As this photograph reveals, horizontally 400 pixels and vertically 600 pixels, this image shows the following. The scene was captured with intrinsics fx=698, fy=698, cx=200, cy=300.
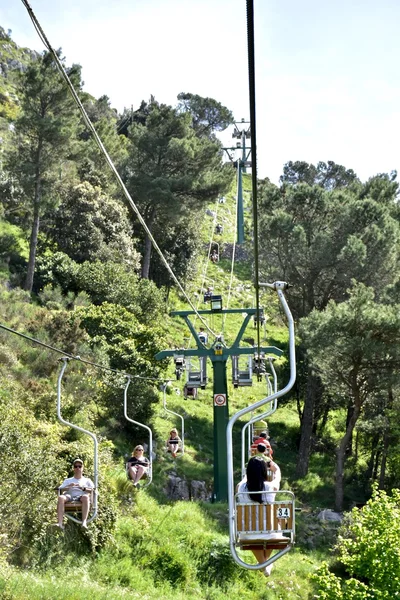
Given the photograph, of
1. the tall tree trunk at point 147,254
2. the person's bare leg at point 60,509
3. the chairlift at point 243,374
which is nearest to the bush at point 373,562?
the chairlift at point 243,374

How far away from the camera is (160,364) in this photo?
2423 centimetres

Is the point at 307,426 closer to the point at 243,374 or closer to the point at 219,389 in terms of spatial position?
the point at 219,389

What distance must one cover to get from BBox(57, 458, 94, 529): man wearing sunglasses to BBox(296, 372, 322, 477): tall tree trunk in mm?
17401

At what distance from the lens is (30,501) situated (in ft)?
48.0

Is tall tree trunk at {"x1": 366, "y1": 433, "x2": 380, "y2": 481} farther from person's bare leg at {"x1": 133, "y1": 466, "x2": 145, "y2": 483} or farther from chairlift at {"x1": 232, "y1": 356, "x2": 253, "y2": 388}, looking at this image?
person's bare leg at {"x1": 133, "y1": 466, "x2": 145, "y2": 483}

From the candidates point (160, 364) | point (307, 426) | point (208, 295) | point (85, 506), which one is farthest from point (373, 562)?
point (208, 295)

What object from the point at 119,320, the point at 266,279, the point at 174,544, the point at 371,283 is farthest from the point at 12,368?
the point at 371,283

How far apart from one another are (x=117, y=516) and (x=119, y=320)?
9.14 meters

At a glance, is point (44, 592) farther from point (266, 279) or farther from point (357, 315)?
point (266, 279)

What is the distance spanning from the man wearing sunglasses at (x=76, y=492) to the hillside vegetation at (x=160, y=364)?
281 centimetres

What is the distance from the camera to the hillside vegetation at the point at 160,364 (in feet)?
51.0

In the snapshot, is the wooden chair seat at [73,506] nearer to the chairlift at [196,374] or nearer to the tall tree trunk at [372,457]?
the chairlift at [196,374]

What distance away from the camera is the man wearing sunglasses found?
36.7ft

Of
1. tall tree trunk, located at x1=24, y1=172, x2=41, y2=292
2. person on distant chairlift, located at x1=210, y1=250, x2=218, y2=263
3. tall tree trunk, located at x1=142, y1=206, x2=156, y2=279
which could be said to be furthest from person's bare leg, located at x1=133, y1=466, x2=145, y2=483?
person on distant chairlift, located at x1=210, y1=250, x2=218, y2=263
